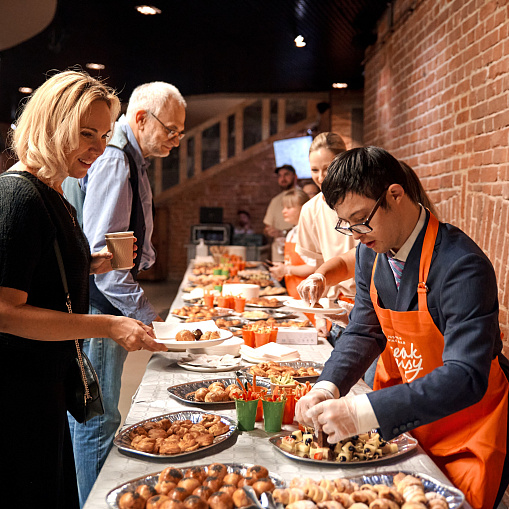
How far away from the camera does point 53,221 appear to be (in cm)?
169

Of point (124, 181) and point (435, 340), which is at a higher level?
point (124, 181)

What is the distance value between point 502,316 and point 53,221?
2.21m

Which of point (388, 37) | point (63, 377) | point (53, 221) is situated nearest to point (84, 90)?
point (53, 221)

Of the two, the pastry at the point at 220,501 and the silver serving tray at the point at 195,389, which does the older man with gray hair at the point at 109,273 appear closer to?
the silver serving tray at the point at 195,389

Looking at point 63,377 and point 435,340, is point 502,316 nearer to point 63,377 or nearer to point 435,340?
point 435,340

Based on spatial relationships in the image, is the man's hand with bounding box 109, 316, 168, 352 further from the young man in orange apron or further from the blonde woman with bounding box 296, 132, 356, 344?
the blonde woman with bounding box 296, 132, 356, 344

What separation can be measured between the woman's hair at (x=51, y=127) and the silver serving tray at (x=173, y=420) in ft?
2.50

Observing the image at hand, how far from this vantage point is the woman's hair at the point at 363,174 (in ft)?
5.23

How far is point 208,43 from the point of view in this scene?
7766 millimetres

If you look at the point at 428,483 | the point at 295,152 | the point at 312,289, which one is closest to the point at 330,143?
the point at 312,289

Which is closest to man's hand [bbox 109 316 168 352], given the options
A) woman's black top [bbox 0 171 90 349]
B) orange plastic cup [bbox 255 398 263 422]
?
woman's black top [bbox 0 171 90 349]

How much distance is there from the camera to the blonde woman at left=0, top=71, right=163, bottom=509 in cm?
155

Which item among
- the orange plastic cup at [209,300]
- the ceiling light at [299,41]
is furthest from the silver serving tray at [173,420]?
the ceiling light at [299,41]

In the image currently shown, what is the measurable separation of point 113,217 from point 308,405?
56.1 inches
